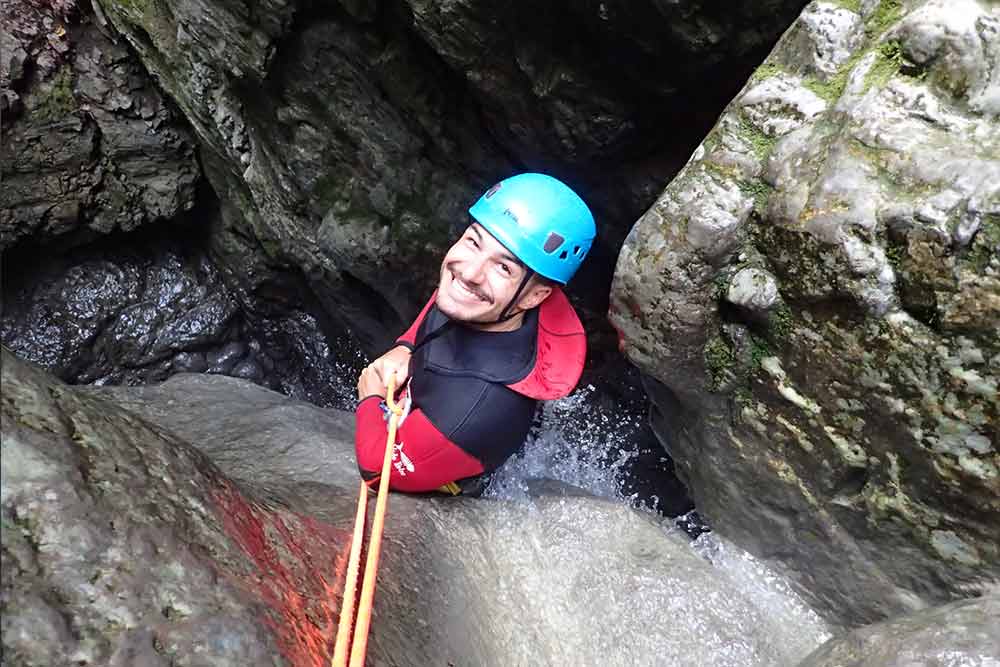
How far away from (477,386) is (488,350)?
16cm

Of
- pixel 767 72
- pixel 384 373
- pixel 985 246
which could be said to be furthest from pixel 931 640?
pixel 384 373

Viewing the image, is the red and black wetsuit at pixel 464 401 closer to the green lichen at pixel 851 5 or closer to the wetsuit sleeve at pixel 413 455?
the wetsuit sleeve at pixel 413 455

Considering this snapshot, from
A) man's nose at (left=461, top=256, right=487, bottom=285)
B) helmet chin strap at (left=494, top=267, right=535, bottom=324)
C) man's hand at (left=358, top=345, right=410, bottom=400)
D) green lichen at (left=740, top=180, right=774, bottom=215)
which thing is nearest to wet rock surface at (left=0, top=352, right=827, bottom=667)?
man's hand at (left=358, top=345, right=410, bottom=400)

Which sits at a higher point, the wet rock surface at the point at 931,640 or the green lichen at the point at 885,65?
the green lichen at the point at 885,65

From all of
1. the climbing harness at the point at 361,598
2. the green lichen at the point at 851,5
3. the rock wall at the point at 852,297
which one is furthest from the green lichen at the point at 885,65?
the climbing harness at the point at 361,598

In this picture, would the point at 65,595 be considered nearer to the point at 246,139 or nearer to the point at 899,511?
the point at 899,511

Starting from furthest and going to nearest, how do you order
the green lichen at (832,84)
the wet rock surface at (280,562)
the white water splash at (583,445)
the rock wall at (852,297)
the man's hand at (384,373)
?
the white water splash at (583,445) < the man's hand at (384,373) < the green lichen at (832,84) < the rock wall at (852,297) < the wet rock surface at (280,562)

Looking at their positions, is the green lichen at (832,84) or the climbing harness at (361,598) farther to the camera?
the green lichen at (832,84)

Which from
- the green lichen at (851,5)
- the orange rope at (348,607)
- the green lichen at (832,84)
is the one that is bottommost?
the orange rope at (348,607)

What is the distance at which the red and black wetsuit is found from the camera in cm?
268

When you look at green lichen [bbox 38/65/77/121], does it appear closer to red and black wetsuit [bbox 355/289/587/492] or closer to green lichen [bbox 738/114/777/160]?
red and black wetsuit [bbox 355/289/587/492]

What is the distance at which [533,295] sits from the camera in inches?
109

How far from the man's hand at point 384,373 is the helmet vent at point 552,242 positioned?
791mm

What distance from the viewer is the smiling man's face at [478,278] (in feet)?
8.48
